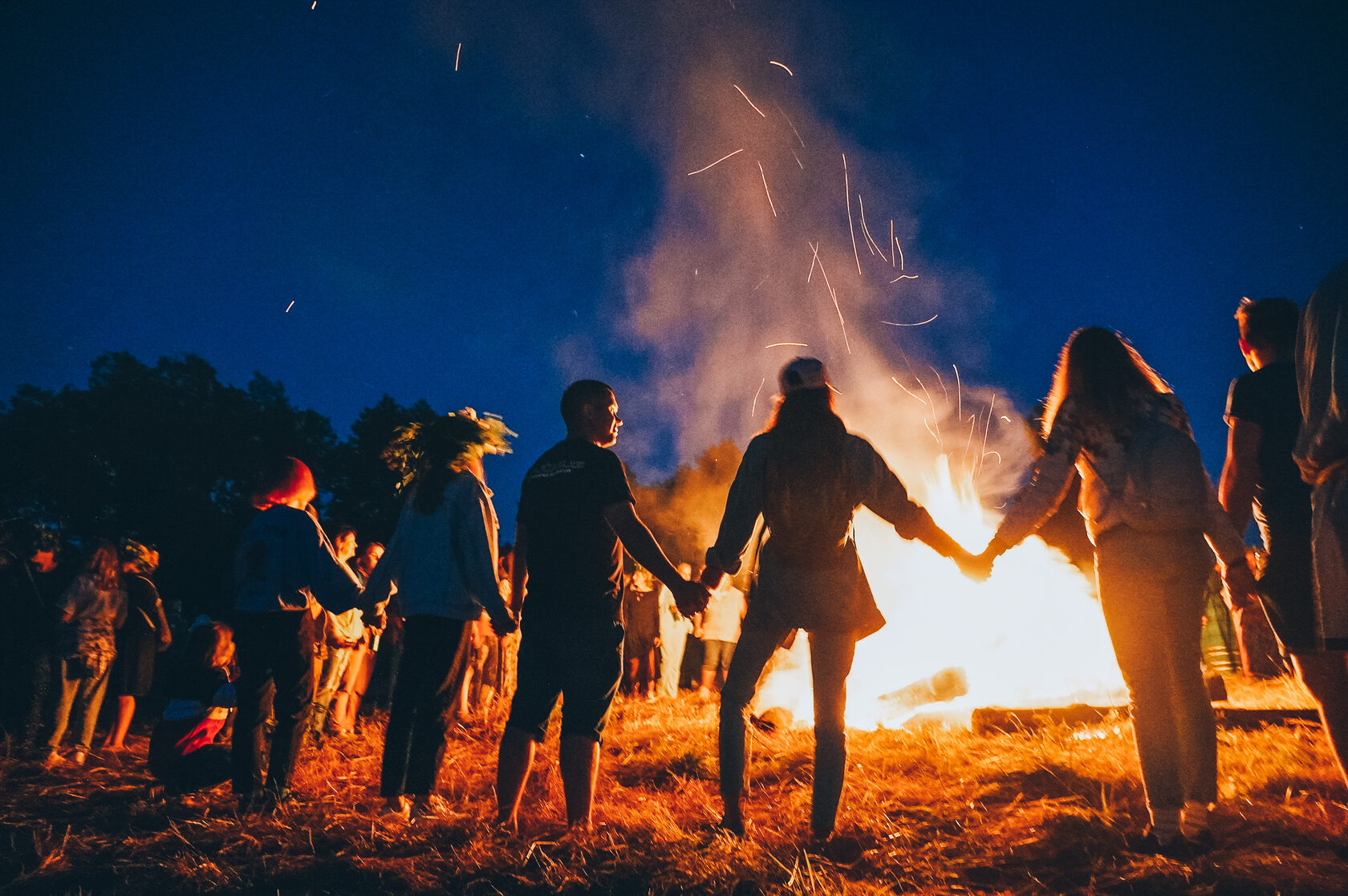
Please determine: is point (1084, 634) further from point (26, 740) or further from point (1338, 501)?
point (26, 740)

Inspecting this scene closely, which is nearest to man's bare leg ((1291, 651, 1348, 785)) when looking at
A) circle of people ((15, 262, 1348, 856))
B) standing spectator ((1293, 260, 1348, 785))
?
circle of people ((15, 262, 1348, 856))

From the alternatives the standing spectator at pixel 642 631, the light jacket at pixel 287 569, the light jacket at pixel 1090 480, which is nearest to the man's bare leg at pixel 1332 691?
the light jacket at pixel 1090 480

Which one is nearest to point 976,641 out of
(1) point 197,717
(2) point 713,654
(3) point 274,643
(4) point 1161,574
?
(2) point 713,654

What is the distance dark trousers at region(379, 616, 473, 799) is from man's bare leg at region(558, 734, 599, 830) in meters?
0.72

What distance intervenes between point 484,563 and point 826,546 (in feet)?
5.72

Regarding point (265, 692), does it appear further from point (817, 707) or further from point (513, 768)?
point (817, 707)

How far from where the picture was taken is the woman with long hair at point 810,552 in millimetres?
3084

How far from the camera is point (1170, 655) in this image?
2684 mm

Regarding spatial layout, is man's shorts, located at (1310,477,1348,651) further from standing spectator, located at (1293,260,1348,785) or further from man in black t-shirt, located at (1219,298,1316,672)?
man in black t-shirt, located at (1219,298,1316,672)

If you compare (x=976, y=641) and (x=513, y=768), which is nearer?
(x=513, y=768)

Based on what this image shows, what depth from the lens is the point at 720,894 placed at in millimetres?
2396

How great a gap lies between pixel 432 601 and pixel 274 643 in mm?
983

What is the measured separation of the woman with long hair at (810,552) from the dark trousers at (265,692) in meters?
2.29

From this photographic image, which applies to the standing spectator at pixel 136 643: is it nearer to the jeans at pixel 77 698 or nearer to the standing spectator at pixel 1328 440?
the jeans at pixel 77 698
